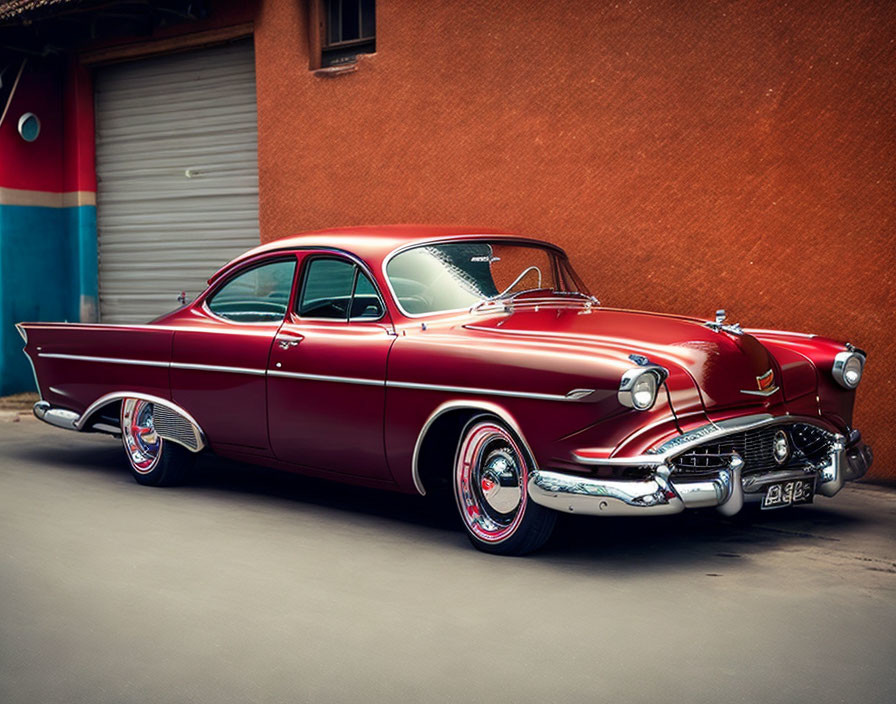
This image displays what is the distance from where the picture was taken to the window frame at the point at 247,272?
21.8 ft

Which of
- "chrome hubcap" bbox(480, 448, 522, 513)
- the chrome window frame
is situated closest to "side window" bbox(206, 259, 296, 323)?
the chrome window frame

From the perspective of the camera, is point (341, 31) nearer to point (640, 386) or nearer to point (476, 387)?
point (476, 387)

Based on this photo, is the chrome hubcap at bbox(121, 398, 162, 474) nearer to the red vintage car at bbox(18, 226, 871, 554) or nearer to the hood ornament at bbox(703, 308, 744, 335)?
the red vintage car at bbox(18, 226, 871, 554)

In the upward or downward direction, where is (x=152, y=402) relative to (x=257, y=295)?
downward

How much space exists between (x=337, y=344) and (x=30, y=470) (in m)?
3.04

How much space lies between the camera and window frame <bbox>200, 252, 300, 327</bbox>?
21.8 ft

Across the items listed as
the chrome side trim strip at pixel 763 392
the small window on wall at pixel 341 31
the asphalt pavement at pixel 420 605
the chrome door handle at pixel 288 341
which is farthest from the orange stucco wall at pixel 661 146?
the chrome door handle at pixel 288 341

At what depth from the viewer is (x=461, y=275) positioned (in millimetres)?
6316

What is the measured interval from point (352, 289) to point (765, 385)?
228 centimetres

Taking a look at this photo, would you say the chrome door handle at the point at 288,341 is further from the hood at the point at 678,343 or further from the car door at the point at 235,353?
the hood at the point at 678,343

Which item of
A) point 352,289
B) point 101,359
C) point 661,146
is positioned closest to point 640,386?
point 352,289

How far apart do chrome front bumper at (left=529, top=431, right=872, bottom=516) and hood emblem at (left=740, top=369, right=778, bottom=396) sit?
0.41 metres

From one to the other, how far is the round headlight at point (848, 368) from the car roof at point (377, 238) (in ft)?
6.10

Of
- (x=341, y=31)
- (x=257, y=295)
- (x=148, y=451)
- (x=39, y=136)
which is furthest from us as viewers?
(x=39, y=136)
